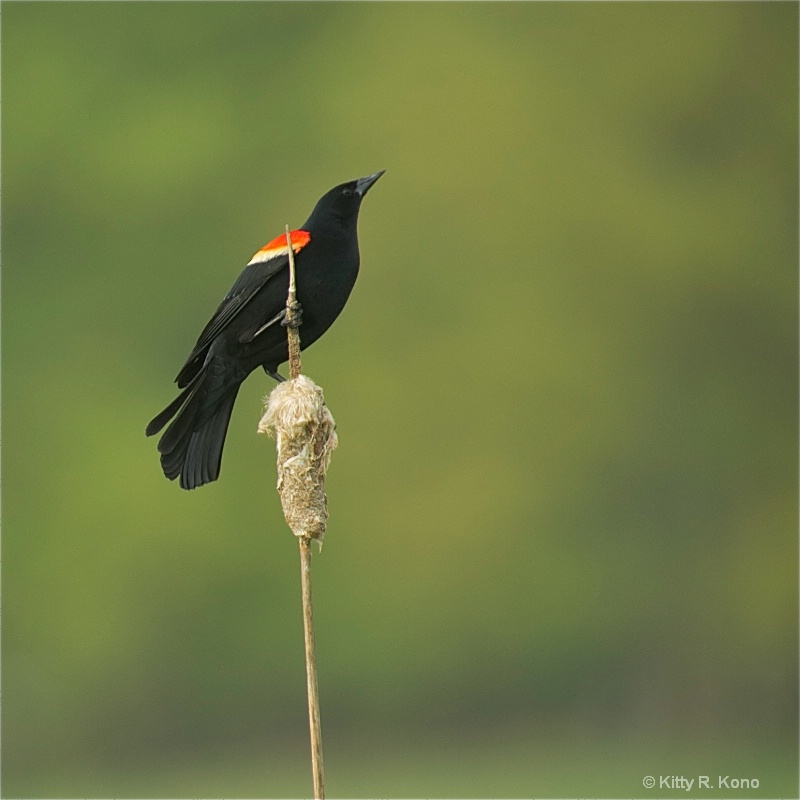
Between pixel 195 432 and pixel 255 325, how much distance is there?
0.45 meters

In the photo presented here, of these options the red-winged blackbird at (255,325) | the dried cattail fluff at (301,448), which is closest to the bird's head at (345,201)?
the red-winged blackbird at (255,325)

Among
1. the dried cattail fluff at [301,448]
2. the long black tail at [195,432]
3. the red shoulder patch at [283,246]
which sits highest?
the red shoulder patch at [283,246]

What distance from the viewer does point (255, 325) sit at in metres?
3.36

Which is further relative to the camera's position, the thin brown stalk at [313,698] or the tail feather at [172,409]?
the tail feather at [172,409]

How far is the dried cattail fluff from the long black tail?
0.74 meters

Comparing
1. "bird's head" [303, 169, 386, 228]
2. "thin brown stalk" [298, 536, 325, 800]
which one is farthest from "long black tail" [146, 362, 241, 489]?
"thin brown stalk" [298, 536, 325, 800]

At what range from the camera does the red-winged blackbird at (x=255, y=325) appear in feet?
11.0

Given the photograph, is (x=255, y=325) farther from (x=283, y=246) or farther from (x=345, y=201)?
(x=345, y=201)

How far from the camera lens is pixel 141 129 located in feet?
31.3

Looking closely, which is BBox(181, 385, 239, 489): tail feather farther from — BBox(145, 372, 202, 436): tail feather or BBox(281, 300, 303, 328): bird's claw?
BBox(281, 300, 303, 328): bird's claw

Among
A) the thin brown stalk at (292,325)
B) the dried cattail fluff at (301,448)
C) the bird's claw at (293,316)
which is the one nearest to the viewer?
the dried cattail fluff at (301,448)

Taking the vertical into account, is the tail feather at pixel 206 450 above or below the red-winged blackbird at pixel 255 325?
Answer: below

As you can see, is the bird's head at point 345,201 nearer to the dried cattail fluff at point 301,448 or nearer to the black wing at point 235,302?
the black wing at point 235,302

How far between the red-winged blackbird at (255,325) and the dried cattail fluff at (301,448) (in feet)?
1.95
